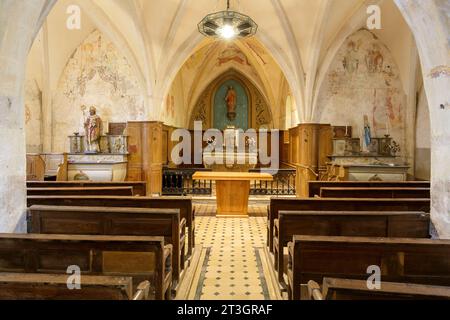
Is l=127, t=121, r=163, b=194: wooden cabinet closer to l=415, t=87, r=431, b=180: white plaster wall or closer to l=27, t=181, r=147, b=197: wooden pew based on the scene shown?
l=27, t=181, r=147, b=197: wooden pew

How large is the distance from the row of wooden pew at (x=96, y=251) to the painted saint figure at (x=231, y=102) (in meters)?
14.0

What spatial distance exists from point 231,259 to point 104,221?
2.16m

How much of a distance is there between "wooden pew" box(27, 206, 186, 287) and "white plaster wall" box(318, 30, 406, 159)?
9.28m

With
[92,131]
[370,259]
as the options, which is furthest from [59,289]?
[92,131]

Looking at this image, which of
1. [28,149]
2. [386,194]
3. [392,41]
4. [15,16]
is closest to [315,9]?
[392,41]

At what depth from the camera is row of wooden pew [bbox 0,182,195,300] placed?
5.22 feet

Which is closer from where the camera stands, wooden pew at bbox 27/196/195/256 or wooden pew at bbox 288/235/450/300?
wooden pew at bbox 288/235/450/300

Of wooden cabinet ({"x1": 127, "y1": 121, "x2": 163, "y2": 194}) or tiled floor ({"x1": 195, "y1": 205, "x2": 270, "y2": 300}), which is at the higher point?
wooden cabinet ({"x1": 127, "y1": 121, "x2": 163, "y2": 194})

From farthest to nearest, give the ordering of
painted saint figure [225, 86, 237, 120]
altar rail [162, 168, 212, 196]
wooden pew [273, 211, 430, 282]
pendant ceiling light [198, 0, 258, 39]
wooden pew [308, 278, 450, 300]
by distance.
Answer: painted saint figure [225, 86, 237, 120]
altar rail [162, 168, 212, 196]
pendant ceiling light [198, 0, 258, 39]
wooden pew [273, 211, 430, 282]
wooden pew [308, 278, 450, 300]

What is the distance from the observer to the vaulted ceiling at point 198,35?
9.81 metres

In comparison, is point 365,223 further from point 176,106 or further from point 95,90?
point 176,106

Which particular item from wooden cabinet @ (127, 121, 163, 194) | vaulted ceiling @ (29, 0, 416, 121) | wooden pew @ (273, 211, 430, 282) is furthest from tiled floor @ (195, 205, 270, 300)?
vaulted ceiling @ (29, 0, 416, 121)

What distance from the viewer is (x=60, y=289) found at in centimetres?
156
